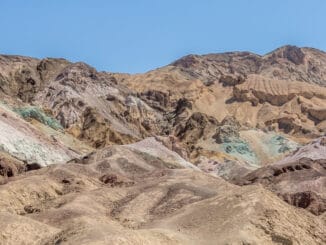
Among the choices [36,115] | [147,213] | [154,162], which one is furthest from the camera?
[36,115]

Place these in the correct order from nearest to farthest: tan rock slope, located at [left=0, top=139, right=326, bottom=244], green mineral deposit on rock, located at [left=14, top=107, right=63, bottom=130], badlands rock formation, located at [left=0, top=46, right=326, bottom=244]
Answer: tan rock slope, located at [left=0, top=139, right=326, bottom=244] → badlands rock formation, located at [left=0, top=46, right=326, bottom=244] → green mineral deposit on rock, located at [left=14, top=107, right=63, bottom=130]

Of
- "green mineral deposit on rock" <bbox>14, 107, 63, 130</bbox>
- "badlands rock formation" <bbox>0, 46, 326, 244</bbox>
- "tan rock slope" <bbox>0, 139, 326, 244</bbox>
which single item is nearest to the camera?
"tan rock slope" <bbox>0, 139, 326, 244</bbox>

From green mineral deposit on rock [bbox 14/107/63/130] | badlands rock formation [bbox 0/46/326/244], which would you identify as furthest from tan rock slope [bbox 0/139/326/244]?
green mineral deposit on rock [bbox 14/107/63/130]

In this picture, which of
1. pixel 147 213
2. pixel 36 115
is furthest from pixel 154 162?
pixel 147 213

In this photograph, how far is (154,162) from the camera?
7212 centimetres

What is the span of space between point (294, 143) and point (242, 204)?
95.2 m

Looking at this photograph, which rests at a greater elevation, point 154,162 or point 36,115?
point 36,115

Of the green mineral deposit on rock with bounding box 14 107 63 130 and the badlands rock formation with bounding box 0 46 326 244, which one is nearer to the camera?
the badlands rock formation with bounding box 0 46 326 244

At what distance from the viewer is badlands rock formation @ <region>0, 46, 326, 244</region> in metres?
29.2

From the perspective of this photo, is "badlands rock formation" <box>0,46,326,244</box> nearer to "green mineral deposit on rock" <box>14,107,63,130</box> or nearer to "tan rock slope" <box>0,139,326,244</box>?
"tan rock slope" <box>0,139,326,244</box>

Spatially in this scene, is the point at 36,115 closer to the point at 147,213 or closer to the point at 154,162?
the point at 154,162

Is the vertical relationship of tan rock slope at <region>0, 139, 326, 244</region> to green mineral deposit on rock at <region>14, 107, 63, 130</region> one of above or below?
below

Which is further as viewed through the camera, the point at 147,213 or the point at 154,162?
the point at 154,162

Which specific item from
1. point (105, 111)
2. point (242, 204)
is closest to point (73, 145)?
point (105, 111)
